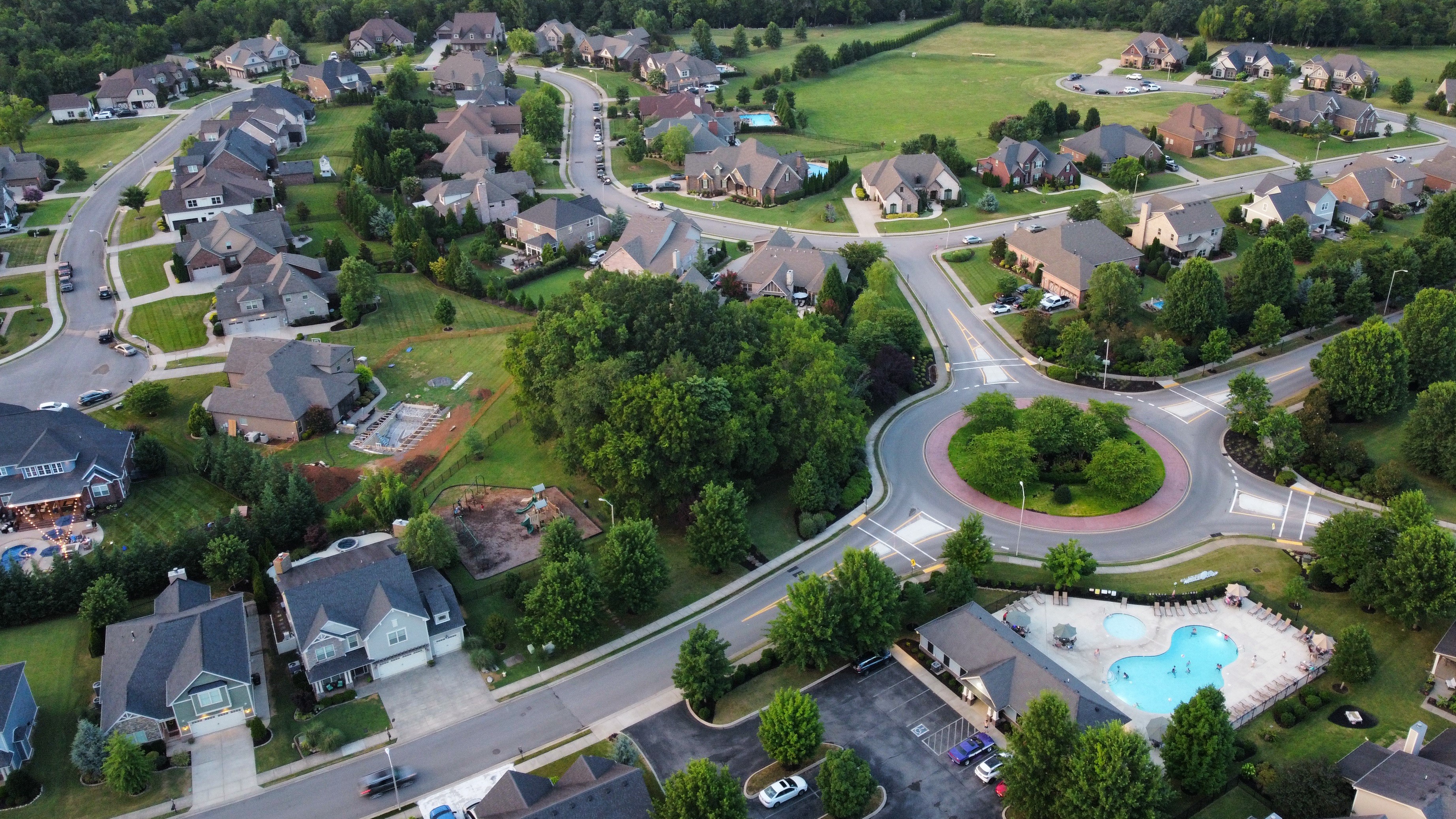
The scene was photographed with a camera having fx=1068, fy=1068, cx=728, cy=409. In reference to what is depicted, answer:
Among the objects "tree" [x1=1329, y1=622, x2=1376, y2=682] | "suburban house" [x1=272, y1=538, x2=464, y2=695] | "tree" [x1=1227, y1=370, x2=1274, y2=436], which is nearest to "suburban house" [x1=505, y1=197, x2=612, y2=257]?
"suburban house" [x1=272, y1=538, x2=464, y2=695]

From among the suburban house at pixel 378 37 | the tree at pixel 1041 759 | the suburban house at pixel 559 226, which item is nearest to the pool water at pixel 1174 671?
the tree at pixel 1041 759

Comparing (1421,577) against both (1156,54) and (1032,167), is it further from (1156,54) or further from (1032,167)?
(1156,54)

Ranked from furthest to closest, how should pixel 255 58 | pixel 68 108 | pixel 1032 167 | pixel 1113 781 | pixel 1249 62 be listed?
pixel 1249 62 → pixel 255 58 → pixel 68 108 → pixel 1032 167 → pixel 1113 781

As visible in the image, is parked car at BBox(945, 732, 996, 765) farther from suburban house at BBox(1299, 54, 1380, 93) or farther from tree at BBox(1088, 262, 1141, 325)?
suburban house at BBox(1299, 54, 1380, 93)

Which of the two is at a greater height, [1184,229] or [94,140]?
[94,140]

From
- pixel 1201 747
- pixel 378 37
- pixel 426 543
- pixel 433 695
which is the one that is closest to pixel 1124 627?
pixel 1201 747

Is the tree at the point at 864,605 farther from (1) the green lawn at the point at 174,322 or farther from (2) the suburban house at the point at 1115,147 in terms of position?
(2) the suburban house at the point at 1115,147
